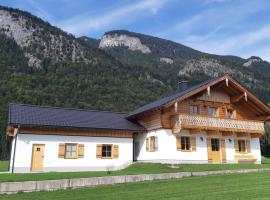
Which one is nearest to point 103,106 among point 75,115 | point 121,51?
point 75,115

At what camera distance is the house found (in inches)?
1065

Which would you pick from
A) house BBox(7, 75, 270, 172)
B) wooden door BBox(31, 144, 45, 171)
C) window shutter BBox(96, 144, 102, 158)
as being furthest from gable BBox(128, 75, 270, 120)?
wooden door BBox(31, 144, 45, 171)

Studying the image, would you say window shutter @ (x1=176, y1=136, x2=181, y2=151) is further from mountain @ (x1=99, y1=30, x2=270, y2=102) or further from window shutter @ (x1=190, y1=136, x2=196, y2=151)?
mountain @ (x1=99, y1=30, x2=270, y2=102)

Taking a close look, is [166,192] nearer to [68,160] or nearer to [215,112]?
[68,160]

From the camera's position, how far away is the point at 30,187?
17.5 m

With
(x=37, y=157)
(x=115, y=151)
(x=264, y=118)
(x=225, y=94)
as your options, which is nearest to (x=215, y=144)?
(x=225, y=94)

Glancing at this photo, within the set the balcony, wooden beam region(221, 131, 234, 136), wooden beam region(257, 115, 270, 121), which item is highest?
wooden beam region(257, 115, 270, 121)

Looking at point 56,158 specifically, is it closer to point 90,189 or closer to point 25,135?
point 25,135

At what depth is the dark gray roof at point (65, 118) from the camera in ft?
89.3

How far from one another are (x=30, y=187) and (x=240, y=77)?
361ft

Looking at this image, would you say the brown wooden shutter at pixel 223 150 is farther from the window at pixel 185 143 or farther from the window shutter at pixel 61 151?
the window shutter at pixel 61 151

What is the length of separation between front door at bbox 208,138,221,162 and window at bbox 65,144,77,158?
1177 cm

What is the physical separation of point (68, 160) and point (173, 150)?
8.63 metres

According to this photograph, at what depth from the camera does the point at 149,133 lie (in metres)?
31.3
